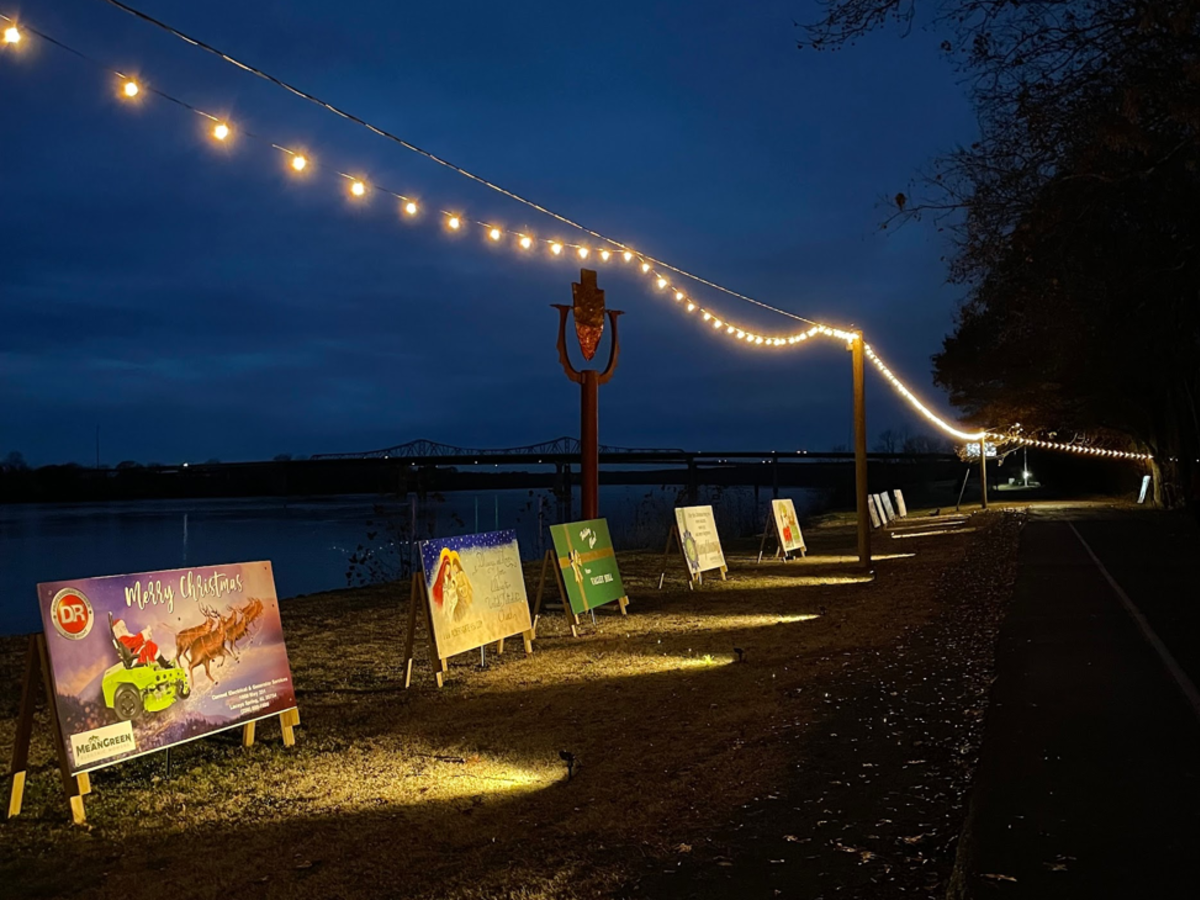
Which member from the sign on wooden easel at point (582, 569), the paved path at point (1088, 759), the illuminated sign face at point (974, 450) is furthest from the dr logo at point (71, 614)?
the illuminated sign face at point (974, 450)

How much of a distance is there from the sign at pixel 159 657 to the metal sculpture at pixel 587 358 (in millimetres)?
7596

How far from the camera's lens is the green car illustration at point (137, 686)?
5.97 m

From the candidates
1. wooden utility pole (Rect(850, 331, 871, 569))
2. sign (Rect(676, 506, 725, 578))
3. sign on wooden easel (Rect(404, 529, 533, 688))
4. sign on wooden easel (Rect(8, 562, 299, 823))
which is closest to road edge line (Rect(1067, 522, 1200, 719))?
wooden utility pole (Rect(850, 331, 871, 569))

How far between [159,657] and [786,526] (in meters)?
16.7

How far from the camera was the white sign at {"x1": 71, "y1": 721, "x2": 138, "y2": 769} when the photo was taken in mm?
5648

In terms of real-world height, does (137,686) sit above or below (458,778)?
above

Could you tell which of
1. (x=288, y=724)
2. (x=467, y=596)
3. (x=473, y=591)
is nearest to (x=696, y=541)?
(x=473, y=591)

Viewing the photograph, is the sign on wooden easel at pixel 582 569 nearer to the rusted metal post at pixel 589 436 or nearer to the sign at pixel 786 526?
the rusted metal post at pixel 589 436

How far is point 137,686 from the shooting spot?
613 cm

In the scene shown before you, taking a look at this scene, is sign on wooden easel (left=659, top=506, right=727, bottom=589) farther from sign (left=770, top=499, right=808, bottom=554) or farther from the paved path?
the paved path

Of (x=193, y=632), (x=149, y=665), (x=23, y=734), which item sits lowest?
(x=23, y=734)

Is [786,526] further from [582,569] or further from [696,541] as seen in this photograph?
[582,569]

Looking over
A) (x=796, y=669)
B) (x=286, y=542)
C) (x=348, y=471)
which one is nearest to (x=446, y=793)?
(x=796, y=669)

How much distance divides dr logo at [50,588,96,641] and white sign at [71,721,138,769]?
0.55 metres
